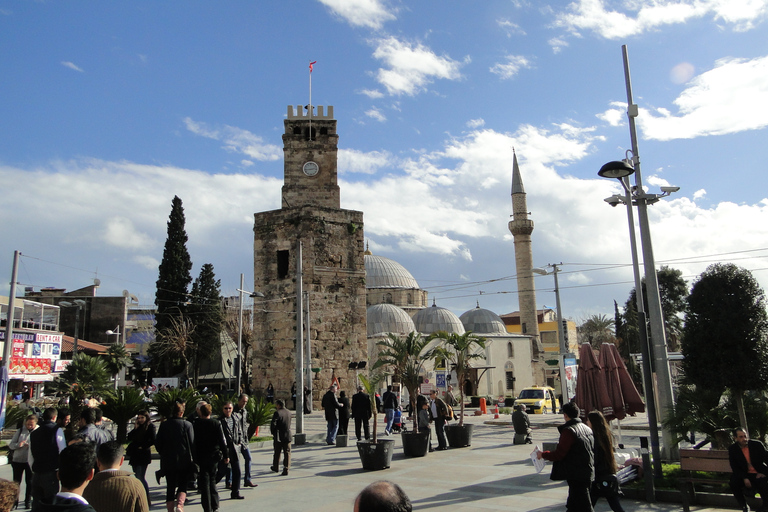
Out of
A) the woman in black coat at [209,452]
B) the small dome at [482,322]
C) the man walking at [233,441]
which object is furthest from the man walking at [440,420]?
the small dome at [482,322]

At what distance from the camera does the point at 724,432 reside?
8289mm

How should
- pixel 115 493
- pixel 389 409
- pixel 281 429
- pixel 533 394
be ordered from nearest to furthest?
pixel 115 493 < pixel 281 429 < pixel 389 409 < pixel 533 394

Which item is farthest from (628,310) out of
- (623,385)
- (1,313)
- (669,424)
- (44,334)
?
(1,313)

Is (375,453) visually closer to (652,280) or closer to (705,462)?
(705,462)

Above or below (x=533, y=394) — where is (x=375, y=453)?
below

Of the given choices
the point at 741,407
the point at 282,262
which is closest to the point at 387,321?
the point at 282,262

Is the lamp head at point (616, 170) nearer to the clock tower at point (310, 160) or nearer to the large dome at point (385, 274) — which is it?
the clock tower at point (310, 160)

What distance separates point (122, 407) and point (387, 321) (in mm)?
36981

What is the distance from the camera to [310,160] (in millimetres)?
31594

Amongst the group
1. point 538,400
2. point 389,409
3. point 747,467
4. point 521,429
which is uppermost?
point 389,409

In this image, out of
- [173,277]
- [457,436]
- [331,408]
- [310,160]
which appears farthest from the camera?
[173,277]

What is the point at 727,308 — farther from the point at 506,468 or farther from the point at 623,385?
the point at 506,468

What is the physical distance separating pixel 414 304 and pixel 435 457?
48.4 meters

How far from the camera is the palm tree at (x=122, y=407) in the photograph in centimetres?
1277
